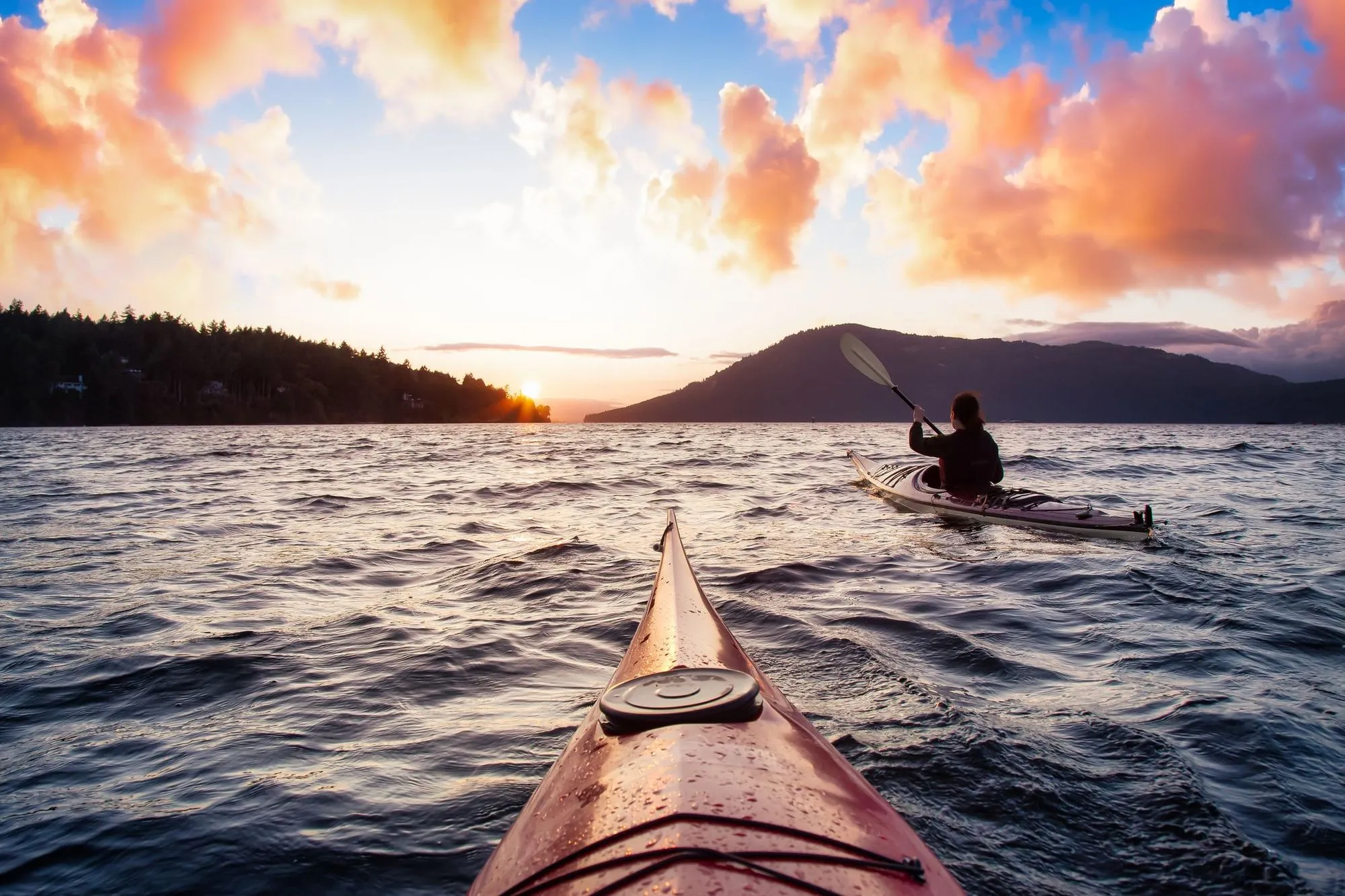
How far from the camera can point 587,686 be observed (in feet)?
13.9

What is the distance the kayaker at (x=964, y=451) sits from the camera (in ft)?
32.6

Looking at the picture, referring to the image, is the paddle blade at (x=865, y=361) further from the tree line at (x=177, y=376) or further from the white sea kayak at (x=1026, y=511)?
the tree line at (x=177, y=376)

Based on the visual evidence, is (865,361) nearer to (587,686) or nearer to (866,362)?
(866,362)

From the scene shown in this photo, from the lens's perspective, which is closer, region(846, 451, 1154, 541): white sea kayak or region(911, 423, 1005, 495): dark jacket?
region(846, 451, 1154, 541): white sea kayak

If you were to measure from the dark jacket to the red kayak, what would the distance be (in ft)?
27.5

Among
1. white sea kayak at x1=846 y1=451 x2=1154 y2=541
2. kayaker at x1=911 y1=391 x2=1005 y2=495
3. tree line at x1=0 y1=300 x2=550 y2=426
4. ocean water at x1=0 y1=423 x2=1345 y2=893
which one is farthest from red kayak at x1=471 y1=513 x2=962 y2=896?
tree line at x1=0 y1=300 x2=550 y2=426

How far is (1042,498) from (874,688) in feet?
21.6

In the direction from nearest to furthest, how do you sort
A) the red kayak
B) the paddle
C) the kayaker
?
1. the red kayak
2. the kayaker
3. the paddle

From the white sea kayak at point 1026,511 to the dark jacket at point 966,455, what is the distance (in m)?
0.30

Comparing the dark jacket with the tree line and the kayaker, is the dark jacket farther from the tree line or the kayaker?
the tree line

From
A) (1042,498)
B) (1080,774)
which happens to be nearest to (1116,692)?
(1080,774)

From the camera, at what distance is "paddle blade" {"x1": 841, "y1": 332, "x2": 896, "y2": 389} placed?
13328mm

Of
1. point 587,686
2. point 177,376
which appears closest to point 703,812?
point 587,686

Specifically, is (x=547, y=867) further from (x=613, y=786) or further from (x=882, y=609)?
(x=882, y=609)
